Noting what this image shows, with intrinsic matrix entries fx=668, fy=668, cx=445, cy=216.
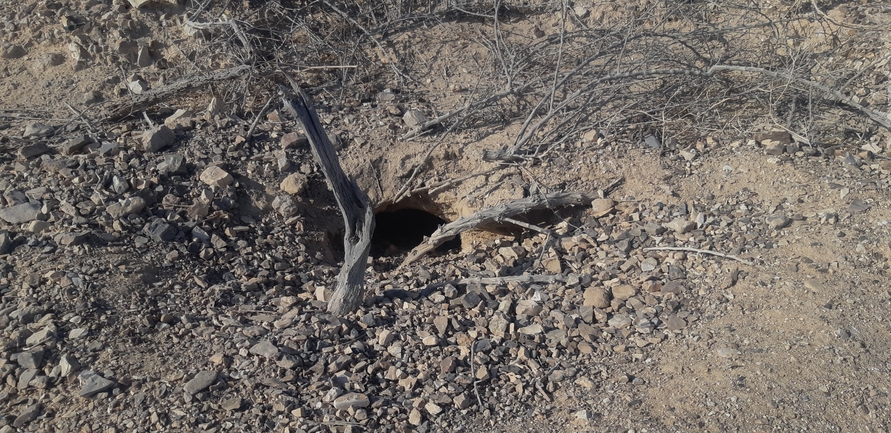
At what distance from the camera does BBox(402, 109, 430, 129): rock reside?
15.5 feet

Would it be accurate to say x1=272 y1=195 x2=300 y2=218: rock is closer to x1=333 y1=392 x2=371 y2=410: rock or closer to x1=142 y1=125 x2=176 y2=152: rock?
x1=142 y1=125 x2=176 y2=152: rock

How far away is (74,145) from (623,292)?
336cm

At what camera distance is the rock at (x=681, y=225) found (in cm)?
388

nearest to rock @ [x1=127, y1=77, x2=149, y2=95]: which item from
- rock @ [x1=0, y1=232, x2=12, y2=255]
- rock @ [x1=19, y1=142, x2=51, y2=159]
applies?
rock @ [x1=19, y1=142, x2=51, y2=159]

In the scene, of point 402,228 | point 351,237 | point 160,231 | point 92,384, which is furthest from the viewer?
point 402,228

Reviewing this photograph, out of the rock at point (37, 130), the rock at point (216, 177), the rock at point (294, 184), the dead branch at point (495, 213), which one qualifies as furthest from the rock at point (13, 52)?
the dead branch at point (495, 213)

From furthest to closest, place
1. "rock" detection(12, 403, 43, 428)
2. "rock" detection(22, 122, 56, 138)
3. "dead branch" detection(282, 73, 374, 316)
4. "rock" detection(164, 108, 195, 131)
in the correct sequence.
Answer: "rock" detection(164, 108, 195, 131), "rock" detection(22, 122, 56, 138), "dead branch" detection(282, 73, 374, 316), "rock" detection(12, 403, 43, 428)

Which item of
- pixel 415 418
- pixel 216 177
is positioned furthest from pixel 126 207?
pixel 415 418

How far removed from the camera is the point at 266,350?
308 centimetres

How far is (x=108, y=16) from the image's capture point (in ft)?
15.9

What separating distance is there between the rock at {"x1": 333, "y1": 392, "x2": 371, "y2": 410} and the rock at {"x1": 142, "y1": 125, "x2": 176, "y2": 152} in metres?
2.25

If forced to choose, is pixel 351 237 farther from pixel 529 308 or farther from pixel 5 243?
pixel 5 243

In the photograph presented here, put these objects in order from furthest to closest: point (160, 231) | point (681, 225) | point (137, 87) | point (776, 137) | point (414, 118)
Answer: point (414, 118), point (137, 87), point (776, 137), point (681, 225), point (160, 231)

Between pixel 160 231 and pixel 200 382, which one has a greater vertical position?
pixel 160 231
